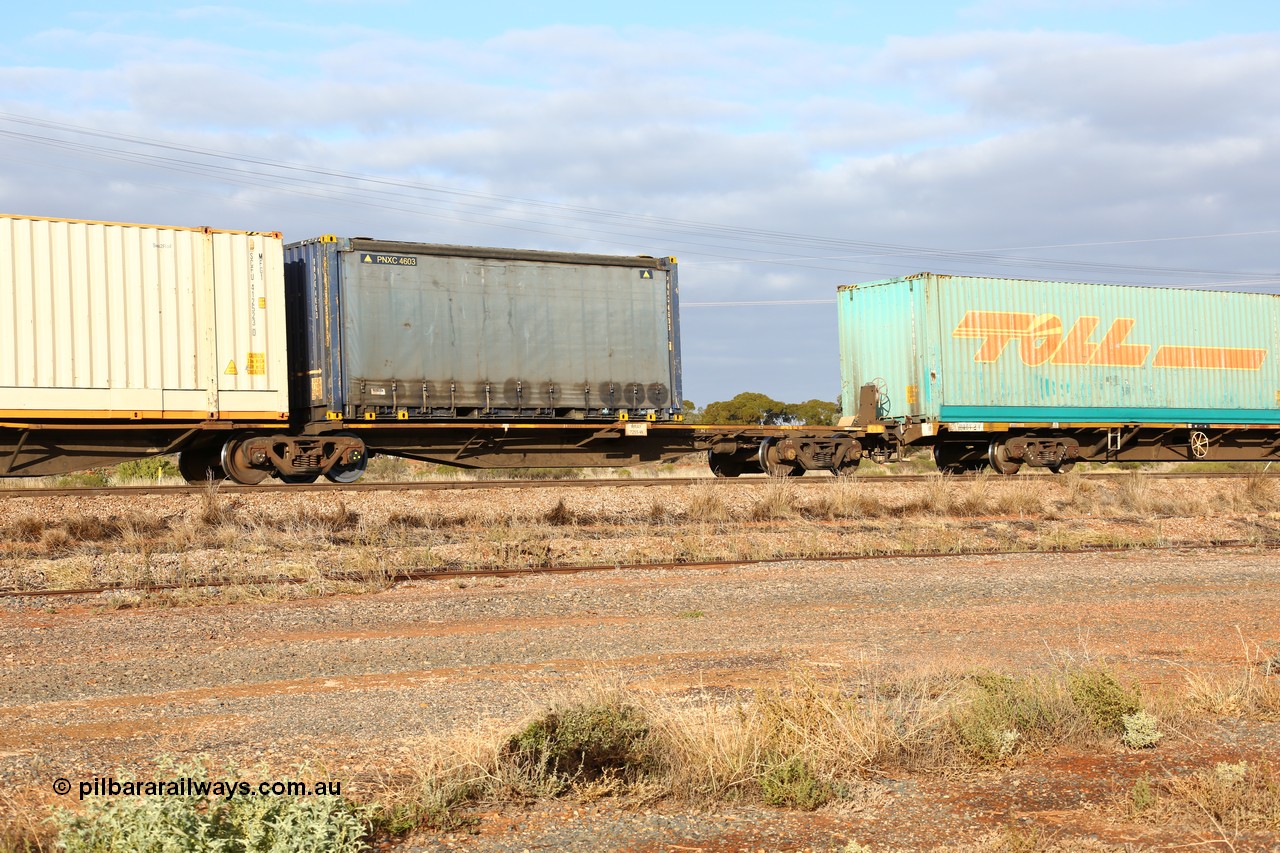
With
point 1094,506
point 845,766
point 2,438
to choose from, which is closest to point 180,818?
point 845,766

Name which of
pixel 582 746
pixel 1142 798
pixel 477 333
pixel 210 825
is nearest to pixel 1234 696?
pixel 1142 798

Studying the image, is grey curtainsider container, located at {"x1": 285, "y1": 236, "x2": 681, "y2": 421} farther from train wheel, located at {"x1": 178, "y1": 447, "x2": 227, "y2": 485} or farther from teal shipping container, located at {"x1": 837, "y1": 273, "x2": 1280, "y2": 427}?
teal shipping container, located at {"x1": 837, "y1": 273, "x2": 1280, "y2": 427}

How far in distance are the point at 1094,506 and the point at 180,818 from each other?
59.5 feet

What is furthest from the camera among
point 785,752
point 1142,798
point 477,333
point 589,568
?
point 477,333

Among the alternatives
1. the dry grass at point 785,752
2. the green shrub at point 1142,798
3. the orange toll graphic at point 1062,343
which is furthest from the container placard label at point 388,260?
the green shrub at point 1142,798

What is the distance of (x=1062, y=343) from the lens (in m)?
22.9

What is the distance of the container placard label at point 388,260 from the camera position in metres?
17.4

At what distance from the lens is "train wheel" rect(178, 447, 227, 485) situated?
17.3 m

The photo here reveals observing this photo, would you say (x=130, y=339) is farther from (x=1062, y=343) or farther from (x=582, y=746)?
(x=1062, y=343)

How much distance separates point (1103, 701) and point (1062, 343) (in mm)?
18337

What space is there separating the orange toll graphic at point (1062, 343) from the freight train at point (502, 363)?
0.14ft

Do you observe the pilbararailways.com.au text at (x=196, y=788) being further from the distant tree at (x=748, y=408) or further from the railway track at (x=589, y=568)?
the distant tree at (x=748, y=408)

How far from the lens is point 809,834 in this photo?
14.9 ft

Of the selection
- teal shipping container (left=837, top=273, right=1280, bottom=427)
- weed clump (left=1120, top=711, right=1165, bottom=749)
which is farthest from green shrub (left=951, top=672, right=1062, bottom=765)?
teal shipping container (left=837, top=273, right=1280, bottom=427)
